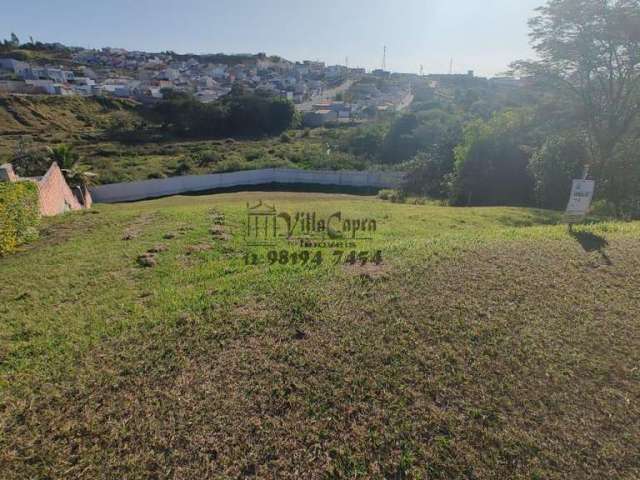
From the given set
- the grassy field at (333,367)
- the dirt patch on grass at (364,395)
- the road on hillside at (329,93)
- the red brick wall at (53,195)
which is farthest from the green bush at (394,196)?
the road on hillside at (329,93)

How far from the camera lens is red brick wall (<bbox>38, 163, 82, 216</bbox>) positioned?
421 inches

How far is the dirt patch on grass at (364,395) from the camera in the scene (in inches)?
117

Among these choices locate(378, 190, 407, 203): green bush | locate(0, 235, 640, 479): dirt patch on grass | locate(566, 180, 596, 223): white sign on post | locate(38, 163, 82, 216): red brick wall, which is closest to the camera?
locate(0, 235, 640, 479): dirt patch on grass

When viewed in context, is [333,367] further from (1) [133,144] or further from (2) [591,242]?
(1) [133,144]

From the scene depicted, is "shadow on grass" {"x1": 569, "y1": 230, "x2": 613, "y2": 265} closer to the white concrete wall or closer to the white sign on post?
the white sign on post

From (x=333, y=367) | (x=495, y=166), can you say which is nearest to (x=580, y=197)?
(x=333, y=367)

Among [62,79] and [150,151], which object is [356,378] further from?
[62,79]

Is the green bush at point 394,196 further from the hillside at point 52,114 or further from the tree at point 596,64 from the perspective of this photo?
the hillside at point 52,114

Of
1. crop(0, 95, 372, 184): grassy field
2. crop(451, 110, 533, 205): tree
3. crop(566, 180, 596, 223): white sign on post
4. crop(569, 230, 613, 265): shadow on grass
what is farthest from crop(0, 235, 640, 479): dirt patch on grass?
crop(0, 95, 372, 184): grassy field

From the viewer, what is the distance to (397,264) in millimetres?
5949

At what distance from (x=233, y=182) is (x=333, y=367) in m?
24.3

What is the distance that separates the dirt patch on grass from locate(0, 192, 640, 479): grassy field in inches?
0.7

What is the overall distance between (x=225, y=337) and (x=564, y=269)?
16.9 ft

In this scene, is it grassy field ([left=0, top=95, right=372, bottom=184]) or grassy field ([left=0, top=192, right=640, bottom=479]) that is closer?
grassy field ([left=0, top=192, right=640, bottom=479])
